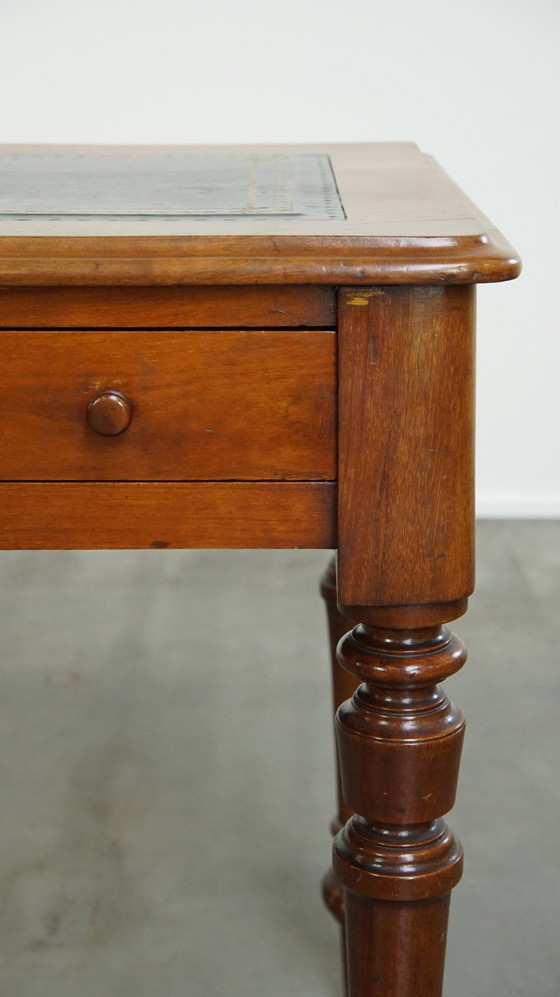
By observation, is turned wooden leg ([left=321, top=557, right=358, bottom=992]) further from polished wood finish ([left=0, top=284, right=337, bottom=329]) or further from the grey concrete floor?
polished wood finish ([left=0, top=284, right=337, bottom=329])

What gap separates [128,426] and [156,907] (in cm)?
78

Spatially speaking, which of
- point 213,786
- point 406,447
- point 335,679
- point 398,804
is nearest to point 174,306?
point 406,447

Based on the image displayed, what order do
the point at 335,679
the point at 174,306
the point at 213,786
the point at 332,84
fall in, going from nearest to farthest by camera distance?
1. the point at 174,306
2. the point at 335,679
3. the point at 213,786
4. the point at 332,84

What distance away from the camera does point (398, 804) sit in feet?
2.73

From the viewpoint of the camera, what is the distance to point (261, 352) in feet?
2.43

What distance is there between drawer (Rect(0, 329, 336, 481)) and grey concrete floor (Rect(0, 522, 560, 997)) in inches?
27.2

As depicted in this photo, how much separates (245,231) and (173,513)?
0.63 ft

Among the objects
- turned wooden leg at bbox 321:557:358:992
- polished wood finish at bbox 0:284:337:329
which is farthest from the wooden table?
turned wooden leg at bbox 321:557:358:992

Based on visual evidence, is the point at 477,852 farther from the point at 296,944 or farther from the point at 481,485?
the point at 481,485

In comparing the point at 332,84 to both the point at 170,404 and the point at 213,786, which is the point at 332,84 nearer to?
the point at 213,786

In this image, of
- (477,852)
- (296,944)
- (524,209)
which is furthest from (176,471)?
(524,209)

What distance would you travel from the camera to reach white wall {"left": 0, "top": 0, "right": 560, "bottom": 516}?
9.02ft

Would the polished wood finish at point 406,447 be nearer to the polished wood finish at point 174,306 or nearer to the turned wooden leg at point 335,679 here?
the polished wood finish at point 174,306

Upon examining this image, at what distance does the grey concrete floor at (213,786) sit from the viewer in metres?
1.26
